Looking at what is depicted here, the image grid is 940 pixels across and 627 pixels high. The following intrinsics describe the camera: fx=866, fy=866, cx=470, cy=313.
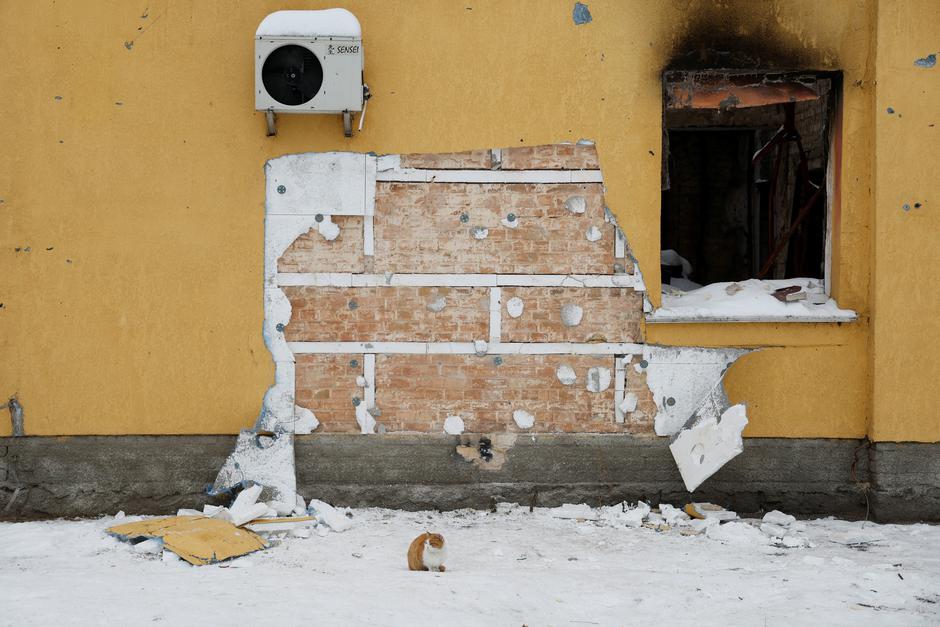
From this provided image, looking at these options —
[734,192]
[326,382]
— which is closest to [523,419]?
[326,382]

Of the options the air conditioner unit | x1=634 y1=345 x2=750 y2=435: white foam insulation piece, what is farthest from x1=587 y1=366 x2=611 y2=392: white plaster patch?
the air conditioner unit

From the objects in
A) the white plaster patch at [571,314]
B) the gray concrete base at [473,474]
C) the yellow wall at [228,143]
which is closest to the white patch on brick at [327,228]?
the yellow wall at [228,143]

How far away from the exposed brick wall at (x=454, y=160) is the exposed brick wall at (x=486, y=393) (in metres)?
1.18

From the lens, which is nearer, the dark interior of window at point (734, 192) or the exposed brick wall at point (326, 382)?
the exposed brick wall at point (326, 382)

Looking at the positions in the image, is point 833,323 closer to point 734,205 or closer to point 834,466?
point 834,466

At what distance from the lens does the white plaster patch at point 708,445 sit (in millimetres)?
5188

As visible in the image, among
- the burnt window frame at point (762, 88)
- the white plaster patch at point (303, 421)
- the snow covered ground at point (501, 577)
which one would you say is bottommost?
the snow covered ground at point (501, 577)

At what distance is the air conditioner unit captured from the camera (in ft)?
16.5

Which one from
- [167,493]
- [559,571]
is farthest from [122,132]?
[559,571]

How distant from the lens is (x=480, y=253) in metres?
5.39

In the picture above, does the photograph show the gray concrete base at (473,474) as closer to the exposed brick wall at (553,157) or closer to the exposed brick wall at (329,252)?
the exposed brick wall at (329,252)

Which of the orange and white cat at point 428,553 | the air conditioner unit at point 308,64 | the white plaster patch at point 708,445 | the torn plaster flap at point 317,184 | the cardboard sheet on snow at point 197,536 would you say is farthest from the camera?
the torn plaster flap at point 317,184

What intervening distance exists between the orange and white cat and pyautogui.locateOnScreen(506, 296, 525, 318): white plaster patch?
1569mm

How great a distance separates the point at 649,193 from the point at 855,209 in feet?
4.26
